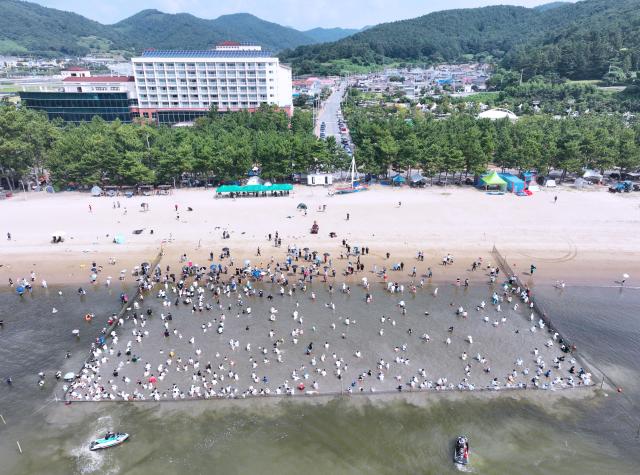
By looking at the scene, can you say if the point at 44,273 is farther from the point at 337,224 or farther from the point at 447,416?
the point at 447,416

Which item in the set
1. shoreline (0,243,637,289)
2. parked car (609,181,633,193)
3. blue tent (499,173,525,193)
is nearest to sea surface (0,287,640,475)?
shoreline (0,243,637,289)

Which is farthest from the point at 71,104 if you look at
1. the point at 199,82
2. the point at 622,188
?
the point at 622,188

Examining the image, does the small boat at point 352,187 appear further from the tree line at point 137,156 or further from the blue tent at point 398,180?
the blue tent at point 398,180

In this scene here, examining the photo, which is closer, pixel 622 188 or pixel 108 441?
pixel 108 441

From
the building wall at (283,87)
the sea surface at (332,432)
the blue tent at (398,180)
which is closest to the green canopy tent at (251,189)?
the blue tent at (398,180)

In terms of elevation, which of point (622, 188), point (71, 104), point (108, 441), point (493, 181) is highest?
point (71, 104)

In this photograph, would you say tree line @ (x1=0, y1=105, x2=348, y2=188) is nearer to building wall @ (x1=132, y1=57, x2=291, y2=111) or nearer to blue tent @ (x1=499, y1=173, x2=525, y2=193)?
blue tent @ (x1=499, y1=173, x2=525, y2=193)

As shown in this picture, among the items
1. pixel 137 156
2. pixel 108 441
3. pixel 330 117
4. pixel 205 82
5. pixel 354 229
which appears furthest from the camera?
pixel 330 117

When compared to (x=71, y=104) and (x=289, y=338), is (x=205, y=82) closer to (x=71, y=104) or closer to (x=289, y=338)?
(x=71, y=104)
